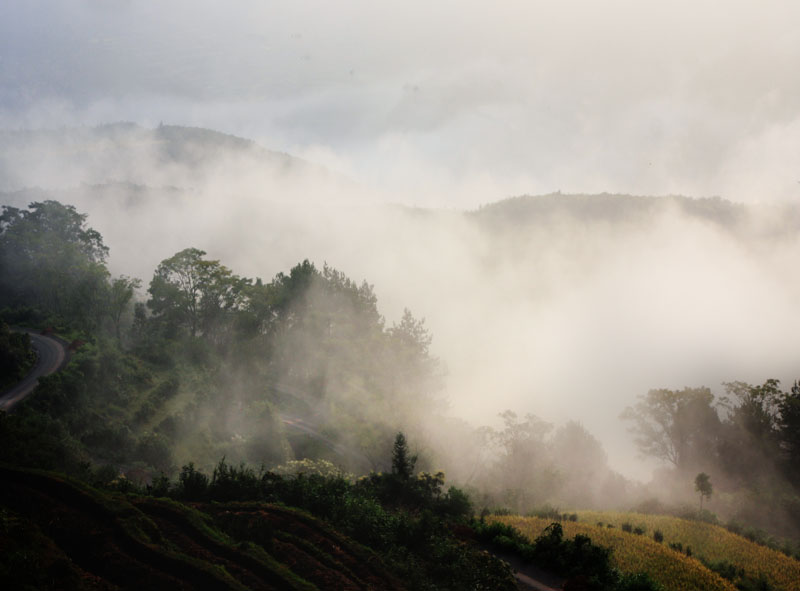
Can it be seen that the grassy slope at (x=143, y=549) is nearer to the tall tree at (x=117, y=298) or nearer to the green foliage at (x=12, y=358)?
the green foliage at (x=12, y=358)

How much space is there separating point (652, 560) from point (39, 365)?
3995cm

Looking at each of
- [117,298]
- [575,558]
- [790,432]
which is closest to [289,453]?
[575,558]

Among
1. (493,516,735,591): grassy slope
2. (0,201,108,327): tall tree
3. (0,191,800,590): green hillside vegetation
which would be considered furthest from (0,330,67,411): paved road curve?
(493,516,735,591): grassy slope

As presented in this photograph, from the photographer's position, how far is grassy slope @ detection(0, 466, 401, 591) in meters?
11.2

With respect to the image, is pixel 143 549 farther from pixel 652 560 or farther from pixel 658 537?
pixel 658 537

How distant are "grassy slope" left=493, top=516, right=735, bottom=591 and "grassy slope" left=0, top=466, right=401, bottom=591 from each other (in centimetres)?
933

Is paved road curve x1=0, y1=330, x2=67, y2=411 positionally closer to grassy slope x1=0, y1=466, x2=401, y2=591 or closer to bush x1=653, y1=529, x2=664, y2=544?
grassy slope x1=0, y1=466, x2=401, y2=591

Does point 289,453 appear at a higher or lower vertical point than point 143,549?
lower

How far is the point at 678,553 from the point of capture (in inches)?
752

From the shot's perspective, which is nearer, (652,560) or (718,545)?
(652,560)

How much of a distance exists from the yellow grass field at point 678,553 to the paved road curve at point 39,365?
30063 millimetres

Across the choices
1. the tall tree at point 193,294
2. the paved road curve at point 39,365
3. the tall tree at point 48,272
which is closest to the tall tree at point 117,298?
the tall tree at point 48,272

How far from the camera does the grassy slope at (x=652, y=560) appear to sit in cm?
1633

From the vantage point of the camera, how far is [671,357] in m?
194
